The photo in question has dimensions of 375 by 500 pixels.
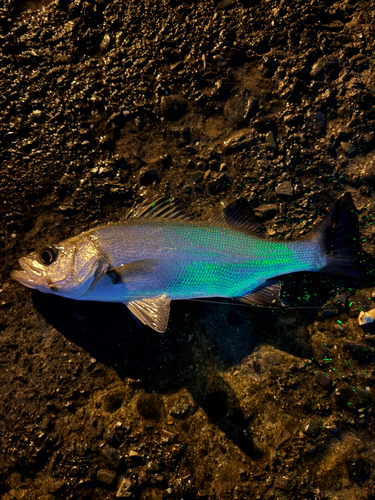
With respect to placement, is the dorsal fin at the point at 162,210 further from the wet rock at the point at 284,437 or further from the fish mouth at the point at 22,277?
the wet rock at the point at 284,437

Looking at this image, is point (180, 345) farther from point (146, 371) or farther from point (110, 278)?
point (110, 278)

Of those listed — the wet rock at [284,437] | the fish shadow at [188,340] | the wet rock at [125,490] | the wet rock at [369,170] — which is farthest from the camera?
the wet rock at [369,170]

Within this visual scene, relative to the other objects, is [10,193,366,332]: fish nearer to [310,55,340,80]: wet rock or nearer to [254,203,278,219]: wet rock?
[254,203,278,219]: wet rock

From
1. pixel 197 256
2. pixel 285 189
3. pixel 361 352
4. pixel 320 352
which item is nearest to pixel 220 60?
pixel 285 189

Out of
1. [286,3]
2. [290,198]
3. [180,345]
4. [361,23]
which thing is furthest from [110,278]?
[361,23]

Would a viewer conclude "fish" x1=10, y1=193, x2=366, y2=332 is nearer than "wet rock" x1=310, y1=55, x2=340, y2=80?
Yes

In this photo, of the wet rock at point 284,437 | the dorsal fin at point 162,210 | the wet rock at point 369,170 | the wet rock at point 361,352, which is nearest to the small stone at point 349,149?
the wet rock at point 369,170

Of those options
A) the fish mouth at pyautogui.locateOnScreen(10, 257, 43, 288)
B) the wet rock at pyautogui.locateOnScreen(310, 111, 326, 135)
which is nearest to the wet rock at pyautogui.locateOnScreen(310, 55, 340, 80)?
the wet rock at pyautogui.locateOnScreen(310, 111, 326, 135)
